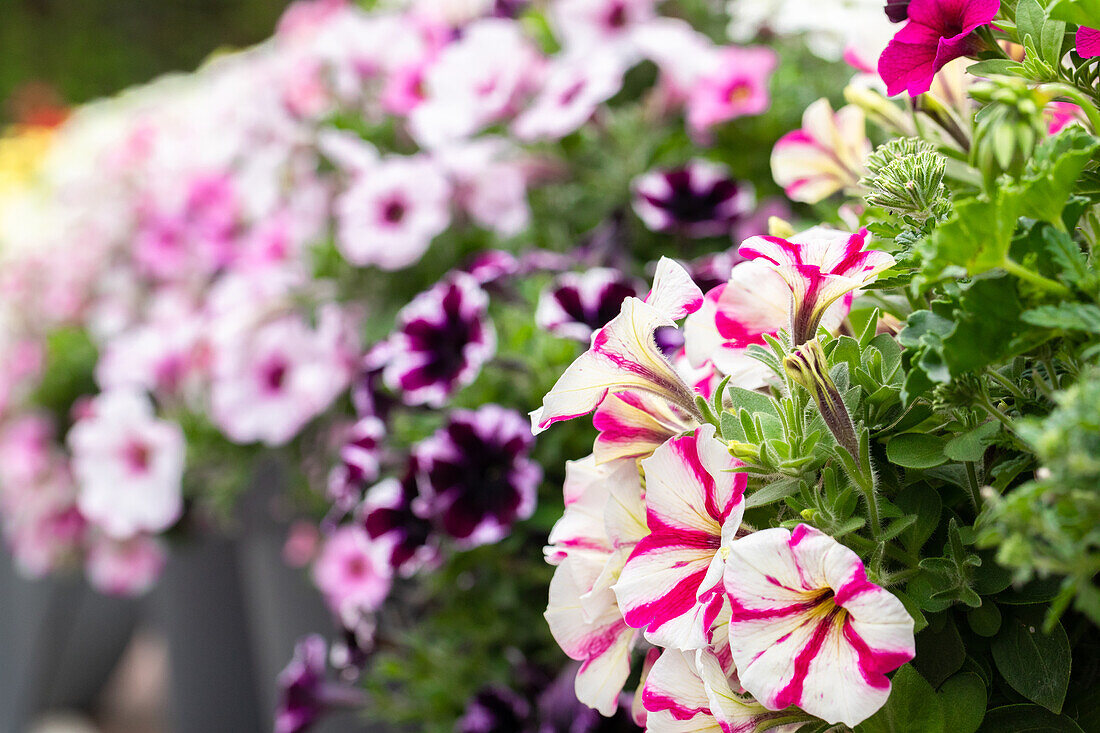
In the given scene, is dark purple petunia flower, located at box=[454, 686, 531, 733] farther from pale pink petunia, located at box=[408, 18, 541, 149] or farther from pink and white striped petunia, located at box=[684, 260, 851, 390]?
pale pink petunia, located at box=[408, 18, 541, 149]

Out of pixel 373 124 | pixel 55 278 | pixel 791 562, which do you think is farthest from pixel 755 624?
pixel 55 278

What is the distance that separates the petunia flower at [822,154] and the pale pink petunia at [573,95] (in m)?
0.33

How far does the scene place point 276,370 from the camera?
3.24 ft

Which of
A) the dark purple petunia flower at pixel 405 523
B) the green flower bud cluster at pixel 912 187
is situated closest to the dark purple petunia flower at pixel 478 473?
the dark purple petunia flower at pixel 405 523

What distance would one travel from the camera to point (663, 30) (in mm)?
914

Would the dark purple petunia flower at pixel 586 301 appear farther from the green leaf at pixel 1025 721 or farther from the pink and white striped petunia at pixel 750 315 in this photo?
the green leaf at pixel 1025 721

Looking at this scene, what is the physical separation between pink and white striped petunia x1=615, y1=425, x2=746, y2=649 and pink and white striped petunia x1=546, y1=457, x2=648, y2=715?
0.08 ft

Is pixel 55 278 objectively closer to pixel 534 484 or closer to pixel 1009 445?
pixel 534 484

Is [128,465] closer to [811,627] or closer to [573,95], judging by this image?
[573,95]

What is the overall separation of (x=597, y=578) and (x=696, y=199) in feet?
1.62

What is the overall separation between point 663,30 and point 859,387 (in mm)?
681

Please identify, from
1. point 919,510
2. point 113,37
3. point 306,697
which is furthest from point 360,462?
point 113,37

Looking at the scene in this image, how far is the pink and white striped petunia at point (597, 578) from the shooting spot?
359mm

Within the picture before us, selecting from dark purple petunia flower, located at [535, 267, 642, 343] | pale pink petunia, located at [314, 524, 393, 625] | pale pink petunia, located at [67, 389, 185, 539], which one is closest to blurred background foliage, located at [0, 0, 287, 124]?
pale pink petunia, located at [67, 389, 185, 539]
